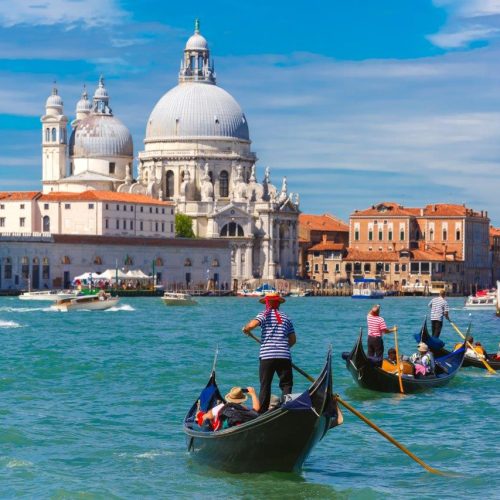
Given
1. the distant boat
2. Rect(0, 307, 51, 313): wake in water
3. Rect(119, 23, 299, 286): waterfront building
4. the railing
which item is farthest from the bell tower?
Rect(0, 307, 51, 313): wake in water

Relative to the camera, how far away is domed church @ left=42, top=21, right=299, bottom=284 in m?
104

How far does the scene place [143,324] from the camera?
47969 mm

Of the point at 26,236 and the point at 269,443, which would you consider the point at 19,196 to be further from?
the point at 269,443

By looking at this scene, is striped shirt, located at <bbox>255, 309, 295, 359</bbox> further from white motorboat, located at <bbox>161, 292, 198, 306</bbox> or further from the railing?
the railing

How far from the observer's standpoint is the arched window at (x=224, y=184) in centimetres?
→ 10906

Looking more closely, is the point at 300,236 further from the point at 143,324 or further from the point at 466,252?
the point at 143,324

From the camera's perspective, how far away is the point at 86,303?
195ft

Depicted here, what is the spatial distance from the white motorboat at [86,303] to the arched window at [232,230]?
43527 millimetres

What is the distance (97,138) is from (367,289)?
2197 cm

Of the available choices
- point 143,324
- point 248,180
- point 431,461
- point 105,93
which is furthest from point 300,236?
point 431,461

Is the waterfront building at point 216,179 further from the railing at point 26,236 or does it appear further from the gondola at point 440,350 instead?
the gondola at point 440,350

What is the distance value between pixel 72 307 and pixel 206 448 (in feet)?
145

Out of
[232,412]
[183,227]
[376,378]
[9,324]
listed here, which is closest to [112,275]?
[183,227]

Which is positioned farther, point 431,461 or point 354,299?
point 354,299
